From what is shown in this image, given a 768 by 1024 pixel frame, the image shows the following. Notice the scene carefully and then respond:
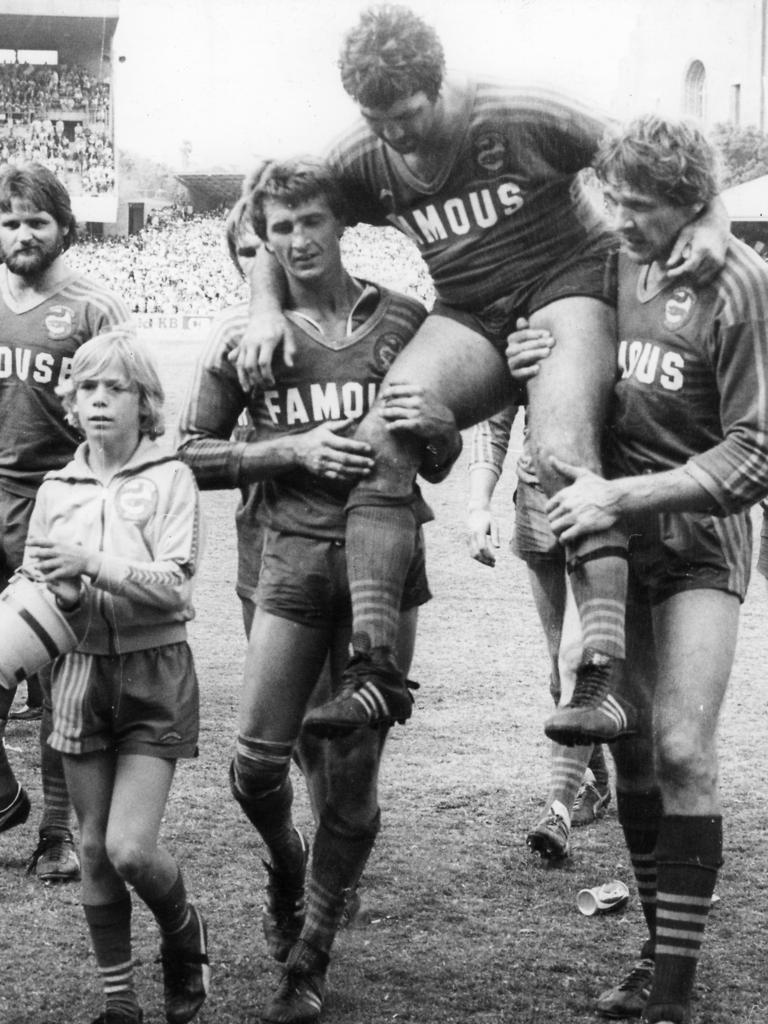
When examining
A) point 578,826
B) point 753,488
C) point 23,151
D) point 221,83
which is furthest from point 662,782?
point 23,151

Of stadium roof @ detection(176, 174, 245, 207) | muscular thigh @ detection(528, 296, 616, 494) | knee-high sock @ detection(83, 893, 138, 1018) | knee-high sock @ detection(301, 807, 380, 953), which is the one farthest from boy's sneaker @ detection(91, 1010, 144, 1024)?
stadium roof @ detection(176, 174, 245, 207)

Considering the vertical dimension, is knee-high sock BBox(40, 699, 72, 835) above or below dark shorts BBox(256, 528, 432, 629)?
below

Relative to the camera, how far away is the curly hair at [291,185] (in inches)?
161

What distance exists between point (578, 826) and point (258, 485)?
86.8 inches

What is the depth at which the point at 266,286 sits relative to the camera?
4320 millimetres

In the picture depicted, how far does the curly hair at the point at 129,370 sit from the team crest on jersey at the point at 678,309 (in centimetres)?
140

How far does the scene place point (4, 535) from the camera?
5.60m

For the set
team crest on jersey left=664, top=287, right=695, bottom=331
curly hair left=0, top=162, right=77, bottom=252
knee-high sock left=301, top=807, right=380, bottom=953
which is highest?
curly hair left=0, top=162, right=77, bottom=252

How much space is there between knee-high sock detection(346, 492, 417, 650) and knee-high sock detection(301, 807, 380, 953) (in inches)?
22.2

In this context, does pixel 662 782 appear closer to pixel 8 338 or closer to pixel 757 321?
pixel 757 321

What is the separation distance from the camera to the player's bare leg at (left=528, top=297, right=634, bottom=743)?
3.54 meters

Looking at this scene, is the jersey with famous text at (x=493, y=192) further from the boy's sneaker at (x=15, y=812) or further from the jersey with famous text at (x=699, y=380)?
the boy's sneaker at (x=15, y=812)

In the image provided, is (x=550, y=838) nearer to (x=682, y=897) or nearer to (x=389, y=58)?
(x=682, y=897)

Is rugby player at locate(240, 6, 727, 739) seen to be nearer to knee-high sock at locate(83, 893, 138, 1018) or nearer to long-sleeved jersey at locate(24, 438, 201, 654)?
long-sleeved jersey at locate(24, 438, 201, 654)
